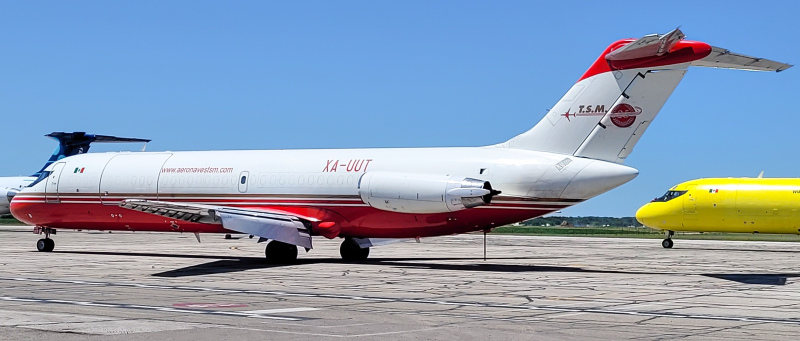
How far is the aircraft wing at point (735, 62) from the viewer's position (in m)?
21.1

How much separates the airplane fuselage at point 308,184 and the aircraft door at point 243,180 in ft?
0.11

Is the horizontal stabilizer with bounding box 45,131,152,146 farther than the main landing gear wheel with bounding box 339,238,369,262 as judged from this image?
Yes

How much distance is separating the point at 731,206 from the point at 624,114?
21.4 metres

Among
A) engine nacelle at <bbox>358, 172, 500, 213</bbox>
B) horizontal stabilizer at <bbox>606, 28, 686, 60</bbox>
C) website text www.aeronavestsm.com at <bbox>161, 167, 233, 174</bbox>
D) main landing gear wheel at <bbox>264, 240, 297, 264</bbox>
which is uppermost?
horizontal stabilizer at <bbox>606, 28, 686, 60</bbox>

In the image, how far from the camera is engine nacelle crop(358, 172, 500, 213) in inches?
941

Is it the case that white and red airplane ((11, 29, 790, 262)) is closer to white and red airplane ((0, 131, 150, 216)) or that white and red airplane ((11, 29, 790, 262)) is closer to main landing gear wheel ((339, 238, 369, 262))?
main landing gear wheel ((339, 238, 369, 262))

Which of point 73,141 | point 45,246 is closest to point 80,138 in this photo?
point 73,141

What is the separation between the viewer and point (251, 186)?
2902 centimetres

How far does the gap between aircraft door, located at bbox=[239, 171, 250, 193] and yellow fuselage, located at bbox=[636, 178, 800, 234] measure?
869 inches

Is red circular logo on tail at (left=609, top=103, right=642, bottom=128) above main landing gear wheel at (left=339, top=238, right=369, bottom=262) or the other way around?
above

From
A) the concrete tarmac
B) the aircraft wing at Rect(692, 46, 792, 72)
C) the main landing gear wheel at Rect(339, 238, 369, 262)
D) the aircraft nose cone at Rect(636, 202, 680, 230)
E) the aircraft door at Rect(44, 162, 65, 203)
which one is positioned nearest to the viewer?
the concrete tarmac

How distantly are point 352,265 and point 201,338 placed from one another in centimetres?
1536

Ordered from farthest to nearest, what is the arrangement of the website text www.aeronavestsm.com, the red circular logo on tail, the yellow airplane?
1. the yellow airplane
2. the website text www.aeronavestsm.com
3. the red circular logo on tail

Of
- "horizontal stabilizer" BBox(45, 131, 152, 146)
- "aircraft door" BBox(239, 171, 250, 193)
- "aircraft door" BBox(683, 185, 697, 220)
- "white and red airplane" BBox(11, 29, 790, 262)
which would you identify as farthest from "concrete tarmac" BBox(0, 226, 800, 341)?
"horizontal stabilizer" BBox(45, 131, 152, 146)
